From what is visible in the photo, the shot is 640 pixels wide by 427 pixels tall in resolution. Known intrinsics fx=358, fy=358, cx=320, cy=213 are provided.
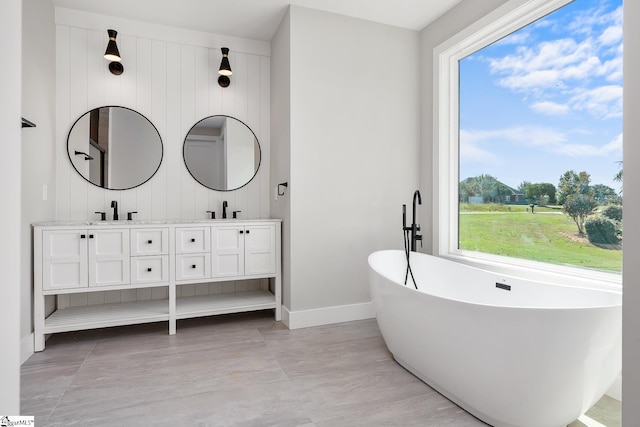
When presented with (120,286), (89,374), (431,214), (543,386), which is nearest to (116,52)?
(120,286)

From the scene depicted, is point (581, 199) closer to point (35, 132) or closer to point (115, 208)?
point (115, 208)

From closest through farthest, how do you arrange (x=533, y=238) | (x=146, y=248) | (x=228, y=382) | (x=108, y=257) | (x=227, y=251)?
1. (x=228, y=382)
2. (x=533, y=238)
3. (x=108, y=257)
4. (x=146, y=248)
5. (x=227, y=251)

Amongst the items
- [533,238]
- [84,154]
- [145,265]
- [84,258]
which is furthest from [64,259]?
[533,238]

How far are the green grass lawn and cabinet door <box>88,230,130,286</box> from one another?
280 centimetres

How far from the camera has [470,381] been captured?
1.70m

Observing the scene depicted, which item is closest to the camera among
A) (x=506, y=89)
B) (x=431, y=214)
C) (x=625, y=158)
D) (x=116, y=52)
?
(x=625, y=158)

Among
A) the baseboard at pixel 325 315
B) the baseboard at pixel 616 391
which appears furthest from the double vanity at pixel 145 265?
the baseboard at pixel 616 391

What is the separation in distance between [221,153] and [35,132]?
1.41 metres

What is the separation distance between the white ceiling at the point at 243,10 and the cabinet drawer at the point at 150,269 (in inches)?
80.8

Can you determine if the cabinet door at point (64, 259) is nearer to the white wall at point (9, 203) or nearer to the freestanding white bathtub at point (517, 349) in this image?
the white wall at point (9, 203)

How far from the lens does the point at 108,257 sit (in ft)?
8.86

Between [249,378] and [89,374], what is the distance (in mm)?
999

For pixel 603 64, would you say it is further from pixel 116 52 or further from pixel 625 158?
pixel 116 52

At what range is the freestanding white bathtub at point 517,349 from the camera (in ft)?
4.63
